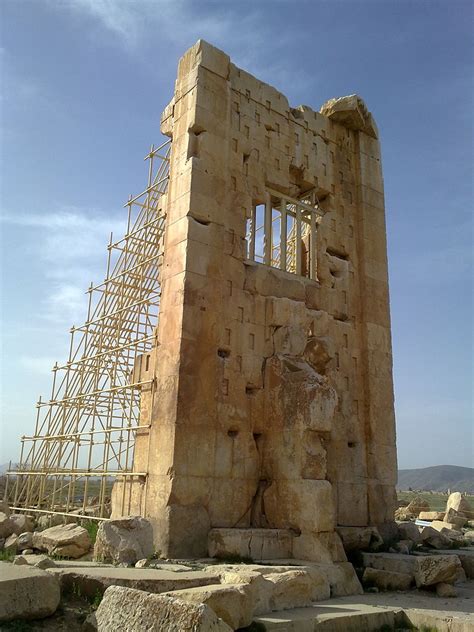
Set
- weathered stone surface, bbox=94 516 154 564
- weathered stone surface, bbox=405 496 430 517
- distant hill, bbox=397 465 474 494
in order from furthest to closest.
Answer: distant hill, bbox=397 465 474 494, weathered stone surface, bbox=405 496 430 517, weathered stone surface, bbox=94 516 154 564

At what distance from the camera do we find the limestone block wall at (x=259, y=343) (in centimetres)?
919

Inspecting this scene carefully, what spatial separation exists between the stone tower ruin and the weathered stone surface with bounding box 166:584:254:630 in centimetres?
298

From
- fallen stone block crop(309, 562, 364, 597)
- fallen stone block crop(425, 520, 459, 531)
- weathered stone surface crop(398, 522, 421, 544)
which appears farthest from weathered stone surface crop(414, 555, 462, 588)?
fallen stone block crop(425, 520, 459, 531)

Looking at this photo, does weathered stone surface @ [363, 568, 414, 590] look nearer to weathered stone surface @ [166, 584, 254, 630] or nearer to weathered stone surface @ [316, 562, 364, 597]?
weathered stone surface @ [316, 562, 364, 597]

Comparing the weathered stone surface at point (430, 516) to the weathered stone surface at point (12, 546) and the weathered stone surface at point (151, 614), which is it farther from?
the weathered stone surface at point (151, 614)

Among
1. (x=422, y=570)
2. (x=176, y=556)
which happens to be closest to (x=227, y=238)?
(x=176, y=556)

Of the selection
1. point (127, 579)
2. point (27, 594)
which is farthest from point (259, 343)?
point (27, 594)

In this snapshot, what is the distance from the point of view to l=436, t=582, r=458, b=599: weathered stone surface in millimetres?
8500

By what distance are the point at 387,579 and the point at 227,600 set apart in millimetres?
4400

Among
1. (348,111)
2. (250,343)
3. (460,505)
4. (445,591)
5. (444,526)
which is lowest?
(445,591)

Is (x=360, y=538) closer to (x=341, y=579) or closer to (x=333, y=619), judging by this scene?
(x=341, y=579)

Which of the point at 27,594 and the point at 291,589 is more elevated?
the point at 27,594

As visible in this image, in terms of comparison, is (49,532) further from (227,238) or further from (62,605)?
(227,238)

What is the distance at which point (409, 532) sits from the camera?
12102 mm
